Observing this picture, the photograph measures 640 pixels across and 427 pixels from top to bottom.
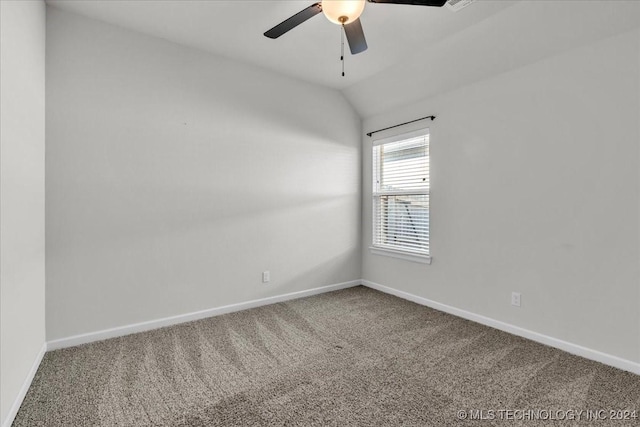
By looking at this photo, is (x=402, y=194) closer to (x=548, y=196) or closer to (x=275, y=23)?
(x=548, y=196)

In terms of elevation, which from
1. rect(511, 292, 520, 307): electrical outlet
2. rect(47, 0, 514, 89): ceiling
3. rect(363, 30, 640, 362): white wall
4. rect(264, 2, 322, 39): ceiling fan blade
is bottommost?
rect(511, 292, 520, 307): electrical outlet

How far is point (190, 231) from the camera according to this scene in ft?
9.95

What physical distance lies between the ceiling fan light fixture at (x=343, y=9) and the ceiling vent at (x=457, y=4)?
0.91 m

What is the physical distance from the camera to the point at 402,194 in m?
3.82

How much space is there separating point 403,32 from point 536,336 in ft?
9.24

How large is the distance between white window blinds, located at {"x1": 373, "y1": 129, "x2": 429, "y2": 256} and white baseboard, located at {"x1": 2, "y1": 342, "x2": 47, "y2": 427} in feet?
11.2

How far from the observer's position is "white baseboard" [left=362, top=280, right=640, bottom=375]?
2.17 m

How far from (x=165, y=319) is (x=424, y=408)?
2341 mm

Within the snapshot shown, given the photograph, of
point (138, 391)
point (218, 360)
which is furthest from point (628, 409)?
point (138, 391)

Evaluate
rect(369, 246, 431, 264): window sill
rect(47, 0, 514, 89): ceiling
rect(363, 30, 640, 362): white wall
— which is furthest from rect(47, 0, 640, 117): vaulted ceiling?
rect(369, 246, 431, 264): window sill

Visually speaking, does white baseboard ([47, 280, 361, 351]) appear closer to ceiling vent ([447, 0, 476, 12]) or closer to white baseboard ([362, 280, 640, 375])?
white baseboard ([362, 280, 640, 375])

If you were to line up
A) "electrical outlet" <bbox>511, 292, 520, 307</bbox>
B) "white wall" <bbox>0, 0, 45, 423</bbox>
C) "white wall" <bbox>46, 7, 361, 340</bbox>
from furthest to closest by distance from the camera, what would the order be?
"electrical outlet" <bbox>511, 292, 520, 307</bbox> → "white wall" <bbox>46, 7, 361, 340</bbox> → "white wall" <bbox>0, 0, 45, 423</bbox>

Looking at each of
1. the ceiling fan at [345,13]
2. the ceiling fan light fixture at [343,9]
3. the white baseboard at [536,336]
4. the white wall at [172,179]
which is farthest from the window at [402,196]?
the ceiling fan light fixture at [343,9]

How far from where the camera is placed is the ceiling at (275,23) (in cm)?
238
